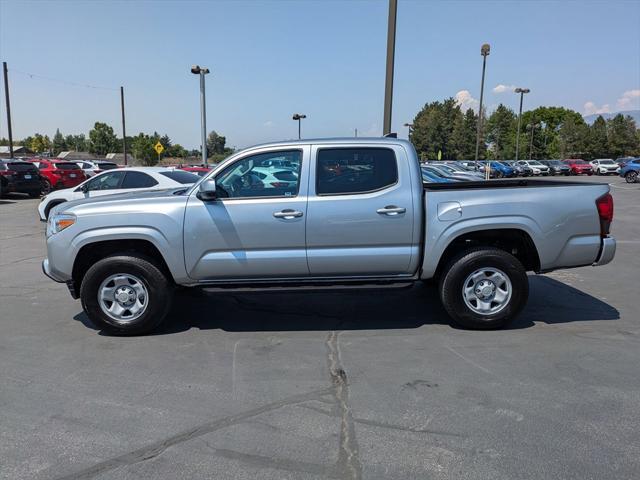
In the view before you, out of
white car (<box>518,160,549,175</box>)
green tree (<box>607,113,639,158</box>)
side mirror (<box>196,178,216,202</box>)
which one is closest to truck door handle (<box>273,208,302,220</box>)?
side mirror (<box>196,178,216,202</box>)

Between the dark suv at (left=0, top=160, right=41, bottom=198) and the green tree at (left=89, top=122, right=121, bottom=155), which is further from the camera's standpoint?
the green tree at (left=89, top=122, right=121, bottom=155)

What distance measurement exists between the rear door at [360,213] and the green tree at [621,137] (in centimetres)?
8849

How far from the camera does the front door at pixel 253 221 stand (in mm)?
5113

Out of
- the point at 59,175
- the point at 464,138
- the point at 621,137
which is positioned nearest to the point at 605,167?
the point at 464,138

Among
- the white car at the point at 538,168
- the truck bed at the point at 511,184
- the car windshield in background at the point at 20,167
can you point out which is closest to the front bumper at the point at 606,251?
the truck bed at the point at 511,184

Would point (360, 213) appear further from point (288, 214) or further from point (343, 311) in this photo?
point (343, 311)

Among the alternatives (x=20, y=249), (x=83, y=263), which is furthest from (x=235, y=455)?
(x=20, y=249)

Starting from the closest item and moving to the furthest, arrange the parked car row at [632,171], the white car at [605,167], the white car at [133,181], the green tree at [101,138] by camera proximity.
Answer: the white car at [133,181] → the parked car row at [632,171] → the white car at [605,167] → the green tree at [101,138]

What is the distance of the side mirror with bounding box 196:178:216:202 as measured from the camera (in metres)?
5.04

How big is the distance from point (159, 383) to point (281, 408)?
1133 mm

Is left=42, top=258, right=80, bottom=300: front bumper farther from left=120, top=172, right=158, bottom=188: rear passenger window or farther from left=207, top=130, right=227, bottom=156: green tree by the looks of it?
left=207, top=130, right=227, bottom=156: green tree

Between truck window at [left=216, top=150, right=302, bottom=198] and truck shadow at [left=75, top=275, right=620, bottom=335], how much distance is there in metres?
1.09

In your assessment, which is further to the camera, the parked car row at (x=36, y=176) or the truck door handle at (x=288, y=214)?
the parked car row at (x=36, y=176)

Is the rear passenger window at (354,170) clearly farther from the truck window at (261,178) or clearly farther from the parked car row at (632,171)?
the parked car row at (632,171)
